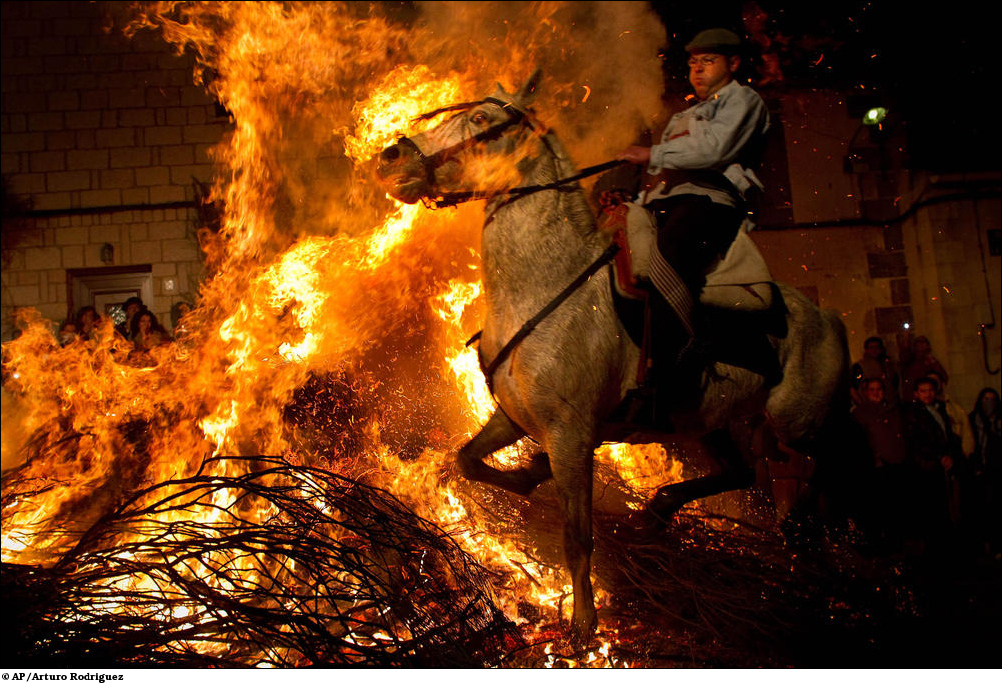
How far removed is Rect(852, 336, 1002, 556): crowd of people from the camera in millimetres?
6129

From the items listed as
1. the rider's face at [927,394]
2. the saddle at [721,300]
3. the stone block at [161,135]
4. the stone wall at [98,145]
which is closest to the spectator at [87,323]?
the stone wall at [98,145]

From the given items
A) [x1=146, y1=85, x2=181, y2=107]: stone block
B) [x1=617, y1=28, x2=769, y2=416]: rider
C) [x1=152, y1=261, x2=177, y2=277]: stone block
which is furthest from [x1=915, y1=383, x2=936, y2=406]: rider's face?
[x1=146, y1=85, x2=181, y2=107]: stone block

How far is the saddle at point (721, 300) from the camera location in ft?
11.4

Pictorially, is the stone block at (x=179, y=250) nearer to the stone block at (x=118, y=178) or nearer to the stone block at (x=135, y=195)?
the stone block at (x=135, y=195)

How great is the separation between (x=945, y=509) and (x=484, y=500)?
5.08 meters

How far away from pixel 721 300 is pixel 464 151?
1.69 meters

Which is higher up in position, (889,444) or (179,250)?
(179,250)

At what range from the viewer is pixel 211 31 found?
600cm

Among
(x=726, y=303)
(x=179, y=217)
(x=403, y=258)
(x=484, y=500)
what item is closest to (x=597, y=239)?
(x=726, y=303)

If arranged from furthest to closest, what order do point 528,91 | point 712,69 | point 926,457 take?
point 926,457, point 712,69, point 528,91

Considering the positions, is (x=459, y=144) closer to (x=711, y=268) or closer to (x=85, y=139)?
(x=711, y=268)

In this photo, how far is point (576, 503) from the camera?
3271 mm

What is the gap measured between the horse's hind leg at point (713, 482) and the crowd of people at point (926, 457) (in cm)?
191

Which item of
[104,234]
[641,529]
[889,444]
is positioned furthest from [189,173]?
[889,444]
